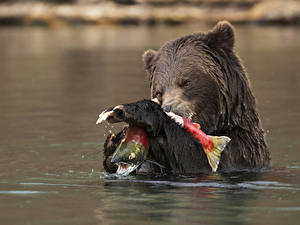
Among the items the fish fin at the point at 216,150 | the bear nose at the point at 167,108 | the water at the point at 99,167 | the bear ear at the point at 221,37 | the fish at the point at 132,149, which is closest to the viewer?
the water at the point at 99,167

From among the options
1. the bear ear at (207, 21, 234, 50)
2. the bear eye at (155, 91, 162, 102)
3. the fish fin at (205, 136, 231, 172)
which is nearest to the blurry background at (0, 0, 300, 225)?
the fish fin at (205, 136, 231, 172)

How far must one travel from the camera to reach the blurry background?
6.35 m

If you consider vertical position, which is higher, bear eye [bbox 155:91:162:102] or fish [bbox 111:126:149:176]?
bear eye [bbox 155:91:162:102]

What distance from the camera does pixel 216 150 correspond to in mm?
7578

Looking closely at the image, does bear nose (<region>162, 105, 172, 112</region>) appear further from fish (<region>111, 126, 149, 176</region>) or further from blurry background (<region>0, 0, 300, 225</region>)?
blurry background (<region>0, 0, 300, 225</region>)

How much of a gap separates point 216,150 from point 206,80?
0.89 metres

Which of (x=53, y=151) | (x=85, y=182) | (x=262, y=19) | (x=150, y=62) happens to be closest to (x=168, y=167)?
(x=85, y=182)

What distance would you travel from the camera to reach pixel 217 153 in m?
7.58

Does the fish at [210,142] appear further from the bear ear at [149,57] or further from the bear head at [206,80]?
the bear ear at [149,57]

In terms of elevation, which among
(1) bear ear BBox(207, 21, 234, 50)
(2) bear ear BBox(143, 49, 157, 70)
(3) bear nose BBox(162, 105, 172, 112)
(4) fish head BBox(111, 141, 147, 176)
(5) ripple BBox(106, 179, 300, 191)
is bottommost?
(5) ripple BBox(106, 179, 300, 191)

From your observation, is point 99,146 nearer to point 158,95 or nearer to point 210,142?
point 158,95

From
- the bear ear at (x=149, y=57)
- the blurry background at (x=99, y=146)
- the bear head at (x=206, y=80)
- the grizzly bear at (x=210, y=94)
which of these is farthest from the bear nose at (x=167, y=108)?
the bear ear at (x=149, y=57)

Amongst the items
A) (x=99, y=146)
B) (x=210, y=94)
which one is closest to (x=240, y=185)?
(x=210, y=94)

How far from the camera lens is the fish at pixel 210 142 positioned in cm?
753
